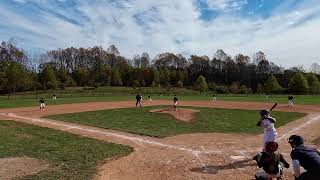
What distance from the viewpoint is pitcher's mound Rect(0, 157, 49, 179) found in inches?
451

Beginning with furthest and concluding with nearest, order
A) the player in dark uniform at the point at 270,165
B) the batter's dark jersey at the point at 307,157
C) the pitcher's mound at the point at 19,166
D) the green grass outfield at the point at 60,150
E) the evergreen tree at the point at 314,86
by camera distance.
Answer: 1. the evergreen tree at the point at 314,86
2. the green grass outfield at the point at 60,150
3. the pitcher's mound at the point at 19,166
4. the player in dark uniform at the point at 270,165
5. the batter's dark jersey at the point at 307,157

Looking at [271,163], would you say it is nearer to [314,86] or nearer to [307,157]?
[307,157]

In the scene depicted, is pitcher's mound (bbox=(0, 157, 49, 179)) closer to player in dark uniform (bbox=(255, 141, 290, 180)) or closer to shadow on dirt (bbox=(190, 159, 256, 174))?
shadow on dirt (bbox=(190, 159, 256, 174))

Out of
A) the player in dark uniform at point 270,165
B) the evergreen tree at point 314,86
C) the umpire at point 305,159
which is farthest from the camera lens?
the evergreen tree at point 314,86

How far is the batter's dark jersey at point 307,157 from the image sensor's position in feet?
24.1

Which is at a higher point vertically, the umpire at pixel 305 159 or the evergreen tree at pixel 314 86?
the evergreen tree at pixel 314 86

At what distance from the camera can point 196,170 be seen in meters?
12.0

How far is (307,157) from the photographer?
7520mm

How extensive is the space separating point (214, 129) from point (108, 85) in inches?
3409

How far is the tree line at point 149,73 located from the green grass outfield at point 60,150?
6111 centimetres

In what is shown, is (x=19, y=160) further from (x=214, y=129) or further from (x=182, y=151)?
(x=214, y=129)

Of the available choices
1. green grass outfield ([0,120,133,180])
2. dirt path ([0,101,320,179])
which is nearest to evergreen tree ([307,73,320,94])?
dirt path ([0,101,320,179])

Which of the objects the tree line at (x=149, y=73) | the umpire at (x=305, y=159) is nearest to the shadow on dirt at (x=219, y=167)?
the umpire at (x=305, y=159)

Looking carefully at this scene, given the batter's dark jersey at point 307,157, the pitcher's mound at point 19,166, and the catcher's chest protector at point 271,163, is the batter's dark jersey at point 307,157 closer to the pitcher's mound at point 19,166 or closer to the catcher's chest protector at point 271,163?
the catcher's chest protector at point 271,163
